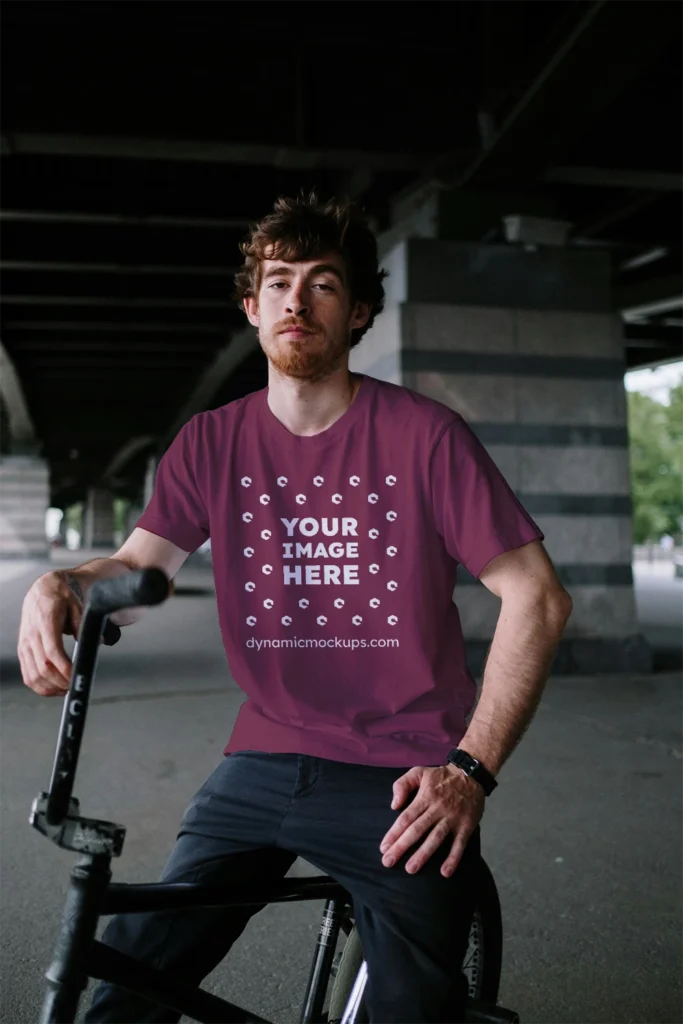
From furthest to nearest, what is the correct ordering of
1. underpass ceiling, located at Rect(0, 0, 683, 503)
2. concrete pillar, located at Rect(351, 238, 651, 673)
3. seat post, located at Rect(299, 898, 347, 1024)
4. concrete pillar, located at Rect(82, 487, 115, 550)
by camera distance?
concrete pillar, located at Rect(82, 487, 115, 550)
concrete pillar, located at Rect(351, 238, 651, 673)
underpass ceiling, located at Rect(0, 0, 683, 503)
seat post, located at Rect(299, 898, 347, 1024)

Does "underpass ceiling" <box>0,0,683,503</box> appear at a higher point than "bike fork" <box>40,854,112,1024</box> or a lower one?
higher

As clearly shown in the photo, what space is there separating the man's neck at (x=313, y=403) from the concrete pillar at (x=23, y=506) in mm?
43716

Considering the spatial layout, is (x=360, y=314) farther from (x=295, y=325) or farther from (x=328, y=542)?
(x=328, y=542)

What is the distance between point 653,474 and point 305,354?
226 ft

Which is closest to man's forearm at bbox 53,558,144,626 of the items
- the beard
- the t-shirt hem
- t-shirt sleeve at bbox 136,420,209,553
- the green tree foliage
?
t-shirt sleeve at bbox 136,420,209,553

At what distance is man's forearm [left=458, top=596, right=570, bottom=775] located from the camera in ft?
6.10

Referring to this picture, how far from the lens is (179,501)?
2191mm

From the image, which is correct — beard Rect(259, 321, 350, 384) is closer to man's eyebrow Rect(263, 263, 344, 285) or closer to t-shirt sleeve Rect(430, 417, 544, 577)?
man's eyebrow Rect(263, 263, 344, 285)

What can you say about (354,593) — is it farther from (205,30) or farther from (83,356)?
(83,356)

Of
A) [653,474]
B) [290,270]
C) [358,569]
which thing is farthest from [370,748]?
[653,474]

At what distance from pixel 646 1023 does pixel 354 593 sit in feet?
6.32

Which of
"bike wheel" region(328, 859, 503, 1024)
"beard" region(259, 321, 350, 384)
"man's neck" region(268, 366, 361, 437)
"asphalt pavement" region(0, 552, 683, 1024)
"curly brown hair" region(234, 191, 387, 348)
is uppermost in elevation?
"curly brown hair" region(234, 191, 387, 348)

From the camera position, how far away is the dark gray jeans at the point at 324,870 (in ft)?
5.67

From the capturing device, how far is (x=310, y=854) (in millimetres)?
1892
